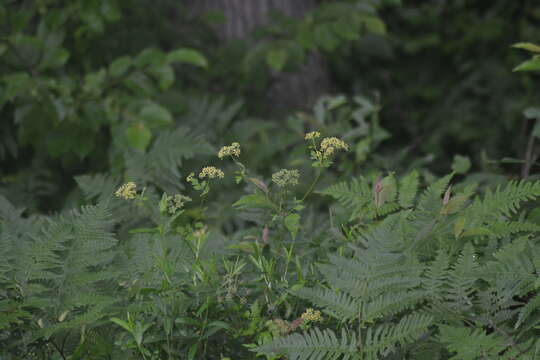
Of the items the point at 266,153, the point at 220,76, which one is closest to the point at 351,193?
the point at 266,153

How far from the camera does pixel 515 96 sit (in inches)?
194

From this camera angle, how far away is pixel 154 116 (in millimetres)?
2914

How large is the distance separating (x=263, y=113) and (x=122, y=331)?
10.5 ft

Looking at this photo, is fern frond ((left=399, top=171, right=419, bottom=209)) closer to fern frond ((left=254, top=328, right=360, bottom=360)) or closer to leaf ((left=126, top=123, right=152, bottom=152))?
fern frond ((left=254, top=328, right=360, bottom=360))

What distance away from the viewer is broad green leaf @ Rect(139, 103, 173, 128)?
9.48 ft

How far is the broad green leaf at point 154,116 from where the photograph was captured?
9.48 feet

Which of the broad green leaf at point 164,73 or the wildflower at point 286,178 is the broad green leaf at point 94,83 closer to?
the broad green leaf at point 164,73

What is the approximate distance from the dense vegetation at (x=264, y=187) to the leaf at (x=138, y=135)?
0.01 meters

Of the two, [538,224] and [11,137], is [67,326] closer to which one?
[538,224]

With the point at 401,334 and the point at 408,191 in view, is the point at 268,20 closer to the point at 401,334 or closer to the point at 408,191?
the point at 408,191

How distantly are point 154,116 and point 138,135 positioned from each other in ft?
0.42

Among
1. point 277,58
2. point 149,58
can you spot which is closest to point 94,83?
point 149,58

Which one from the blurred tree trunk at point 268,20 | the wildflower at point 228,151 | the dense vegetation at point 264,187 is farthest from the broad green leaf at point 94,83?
the wildflower at point 228,151

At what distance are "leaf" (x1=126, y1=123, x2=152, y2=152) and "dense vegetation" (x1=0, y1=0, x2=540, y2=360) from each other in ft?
0.05
